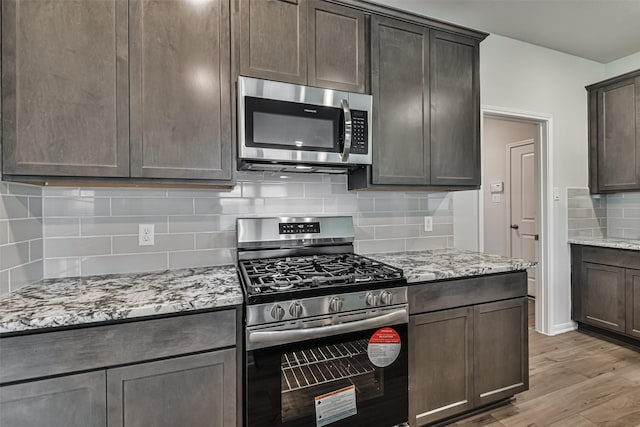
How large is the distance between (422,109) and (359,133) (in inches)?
20.8

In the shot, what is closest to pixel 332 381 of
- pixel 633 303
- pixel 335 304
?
pixel 335 304

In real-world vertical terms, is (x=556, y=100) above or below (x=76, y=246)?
above

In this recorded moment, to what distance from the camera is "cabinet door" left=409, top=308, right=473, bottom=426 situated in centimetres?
175

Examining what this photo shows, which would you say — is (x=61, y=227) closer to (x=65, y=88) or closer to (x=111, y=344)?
(x=65, y=88)

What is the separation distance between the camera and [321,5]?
183 cm

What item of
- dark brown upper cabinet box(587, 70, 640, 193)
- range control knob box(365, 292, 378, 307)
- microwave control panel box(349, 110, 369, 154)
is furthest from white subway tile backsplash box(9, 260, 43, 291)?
dark brown upper cabinet box(587, 70, 640, 193)

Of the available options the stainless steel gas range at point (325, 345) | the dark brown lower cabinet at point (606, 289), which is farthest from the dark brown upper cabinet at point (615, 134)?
the stainless steel gas range at point (325, 345)

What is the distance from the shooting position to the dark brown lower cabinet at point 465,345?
5.77ft

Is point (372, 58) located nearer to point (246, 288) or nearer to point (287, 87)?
point (287, 87)

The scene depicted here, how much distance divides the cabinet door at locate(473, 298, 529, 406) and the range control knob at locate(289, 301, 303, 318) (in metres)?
1.12

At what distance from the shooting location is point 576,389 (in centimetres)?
227

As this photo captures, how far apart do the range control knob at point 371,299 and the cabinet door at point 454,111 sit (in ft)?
3.12

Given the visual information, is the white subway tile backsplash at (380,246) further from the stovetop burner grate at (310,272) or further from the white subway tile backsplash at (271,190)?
the white subway tile backsplash at (271,190)

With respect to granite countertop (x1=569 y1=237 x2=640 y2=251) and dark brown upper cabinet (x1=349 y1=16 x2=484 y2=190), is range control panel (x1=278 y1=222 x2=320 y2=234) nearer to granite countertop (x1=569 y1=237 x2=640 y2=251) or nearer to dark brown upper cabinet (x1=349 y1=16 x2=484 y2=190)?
dark brown upper cabinet (x1=349 y1=16 x2=484 y2=190)
